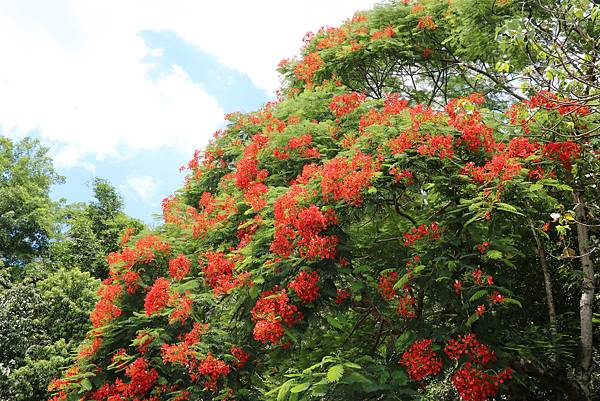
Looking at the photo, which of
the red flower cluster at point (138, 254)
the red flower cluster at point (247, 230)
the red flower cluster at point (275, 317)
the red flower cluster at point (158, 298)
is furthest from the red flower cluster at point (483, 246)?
the red flower cluster at point (138, 254)

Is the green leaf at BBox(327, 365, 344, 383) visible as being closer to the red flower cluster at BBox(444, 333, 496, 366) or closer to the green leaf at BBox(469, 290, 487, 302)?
the red flower cluster at BBox(444, 333, 496, 366)

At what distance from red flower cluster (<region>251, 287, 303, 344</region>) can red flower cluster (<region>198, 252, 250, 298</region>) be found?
2.65 feet

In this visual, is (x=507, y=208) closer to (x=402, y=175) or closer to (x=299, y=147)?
(x=402, y=175)

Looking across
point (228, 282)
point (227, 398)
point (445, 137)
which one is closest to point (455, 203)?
point (445, 137)

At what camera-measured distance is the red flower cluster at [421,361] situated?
17.4ft

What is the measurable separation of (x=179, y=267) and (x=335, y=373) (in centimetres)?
378

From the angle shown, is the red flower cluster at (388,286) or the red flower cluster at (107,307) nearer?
the red flower cluster at (388,286)

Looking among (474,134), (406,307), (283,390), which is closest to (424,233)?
(406,307)

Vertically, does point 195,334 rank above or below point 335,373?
above

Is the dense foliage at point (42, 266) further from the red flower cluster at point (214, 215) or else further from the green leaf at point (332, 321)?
the green leaf at point (332, 321)

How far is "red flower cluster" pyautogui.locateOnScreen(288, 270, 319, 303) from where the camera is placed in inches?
229

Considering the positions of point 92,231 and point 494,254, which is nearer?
point 494,254

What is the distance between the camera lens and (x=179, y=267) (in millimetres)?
7988

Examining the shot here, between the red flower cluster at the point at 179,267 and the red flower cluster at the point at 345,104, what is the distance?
348 centimetres
